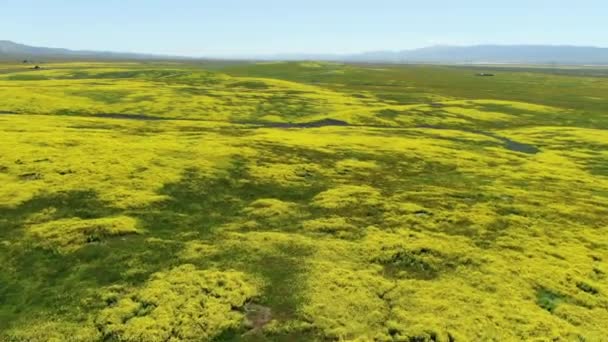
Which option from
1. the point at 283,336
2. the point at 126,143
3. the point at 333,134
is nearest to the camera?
the point at 283,336

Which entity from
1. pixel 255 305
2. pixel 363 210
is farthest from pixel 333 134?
pixel 255 305

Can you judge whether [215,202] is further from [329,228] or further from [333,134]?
[333,134]

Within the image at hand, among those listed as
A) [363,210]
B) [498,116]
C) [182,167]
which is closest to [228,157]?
[182,167]

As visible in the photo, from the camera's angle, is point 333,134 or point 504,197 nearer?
point 504,197

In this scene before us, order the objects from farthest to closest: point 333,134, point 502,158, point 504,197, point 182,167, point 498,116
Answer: point 498,116 < point 333,134 < point 502,158 < point 182,167 < point 504,197

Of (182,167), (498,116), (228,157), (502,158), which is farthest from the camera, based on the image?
(498,116)

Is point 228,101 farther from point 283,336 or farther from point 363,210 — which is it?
point 283,336
